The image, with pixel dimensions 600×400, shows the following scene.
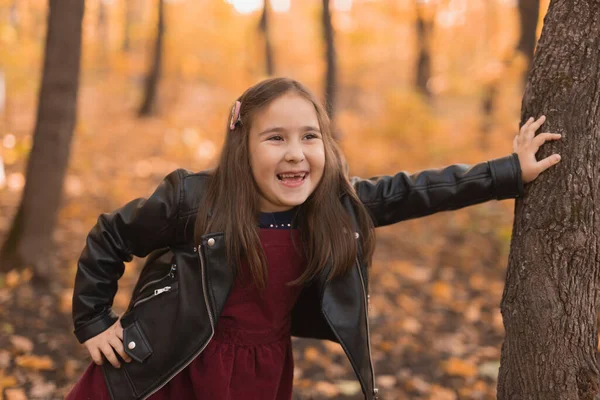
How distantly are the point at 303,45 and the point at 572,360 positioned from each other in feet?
71.8

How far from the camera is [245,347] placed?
97.4 inches

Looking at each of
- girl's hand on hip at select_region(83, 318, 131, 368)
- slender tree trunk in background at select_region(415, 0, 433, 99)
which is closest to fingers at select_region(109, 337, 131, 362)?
girl's hand on hip at select_region(83, 318, 131, 368)

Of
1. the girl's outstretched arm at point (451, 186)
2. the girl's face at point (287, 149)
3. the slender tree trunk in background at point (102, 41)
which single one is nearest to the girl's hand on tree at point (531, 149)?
the girl's outstretched arm at point (451, 186)

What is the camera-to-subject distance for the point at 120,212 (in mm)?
2363

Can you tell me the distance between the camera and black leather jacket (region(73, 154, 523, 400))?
2314 mm

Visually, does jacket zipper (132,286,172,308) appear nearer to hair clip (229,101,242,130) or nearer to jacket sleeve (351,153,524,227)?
hair clip (229,101,242,130)

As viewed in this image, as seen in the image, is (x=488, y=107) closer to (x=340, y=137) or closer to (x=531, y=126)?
(x=340, y=137)

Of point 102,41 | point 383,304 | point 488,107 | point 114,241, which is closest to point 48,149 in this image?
point 114,241

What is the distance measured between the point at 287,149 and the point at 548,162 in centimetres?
101

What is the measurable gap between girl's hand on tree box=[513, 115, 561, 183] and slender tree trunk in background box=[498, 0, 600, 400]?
3cm

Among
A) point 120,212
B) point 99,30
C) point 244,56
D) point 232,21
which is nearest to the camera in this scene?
point 120,212

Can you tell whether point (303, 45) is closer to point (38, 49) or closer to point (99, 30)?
point (99, 30)

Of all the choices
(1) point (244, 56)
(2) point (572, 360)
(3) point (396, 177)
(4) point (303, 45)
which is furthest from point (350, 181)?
(4) point (303, 45)

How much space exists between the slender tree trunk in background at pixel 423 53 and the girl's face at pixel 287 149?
1196 cm
